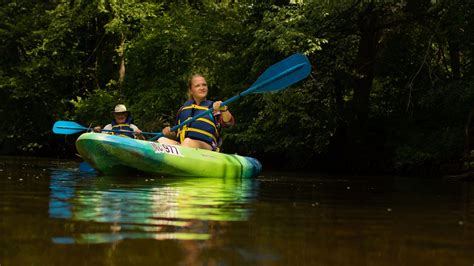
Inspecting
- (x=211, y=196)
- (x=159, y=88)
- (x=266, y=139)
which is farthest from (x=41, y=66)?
(x=211, y=196)

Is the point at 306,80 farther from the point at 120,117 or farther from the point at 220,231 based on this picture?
the point at 220,231

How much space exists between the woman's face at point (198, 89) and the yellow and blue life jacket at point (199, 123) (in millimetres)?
89

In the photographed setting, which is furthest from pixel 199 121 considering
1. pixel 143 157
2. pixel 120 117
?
pixel 120 117

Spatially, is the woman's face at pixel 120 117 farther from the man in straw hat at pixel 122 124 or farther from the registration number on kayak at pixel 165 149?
the registration number on kayak at pixel 165 149

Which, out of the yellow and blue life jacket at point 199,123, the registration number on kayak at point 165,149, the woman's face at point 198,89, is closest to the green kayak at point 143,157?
the registration number on kayak at point 165,149

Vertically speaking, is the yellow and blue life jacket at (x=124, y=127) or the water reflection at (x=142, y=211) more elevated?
the yellow and blue life jacket at (x=124, y=127)

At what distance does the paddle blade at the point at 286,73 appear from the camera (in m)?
8.09

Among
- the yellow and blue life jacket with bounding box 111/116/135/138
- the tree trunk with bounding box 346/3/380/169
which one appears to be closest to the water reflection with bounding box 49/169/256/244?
the yellow and blue life jacket with bounding box 111/116/135/138

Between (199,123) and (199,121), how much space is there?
28mm

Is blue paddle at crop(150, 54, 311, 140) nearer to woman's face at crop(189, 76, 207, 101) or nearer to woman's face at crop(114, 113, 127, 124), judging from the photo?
woman's face at crop(189, 76, 207, 101)

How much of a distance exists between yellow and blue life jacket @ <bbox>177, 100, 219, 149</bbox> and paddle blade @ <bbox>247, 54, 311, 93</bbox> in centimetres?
69

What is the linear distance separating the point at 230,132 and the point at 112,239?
41.2ft

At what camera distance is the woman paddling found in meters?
8.45

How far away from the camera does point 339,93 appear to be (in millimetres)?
13906
